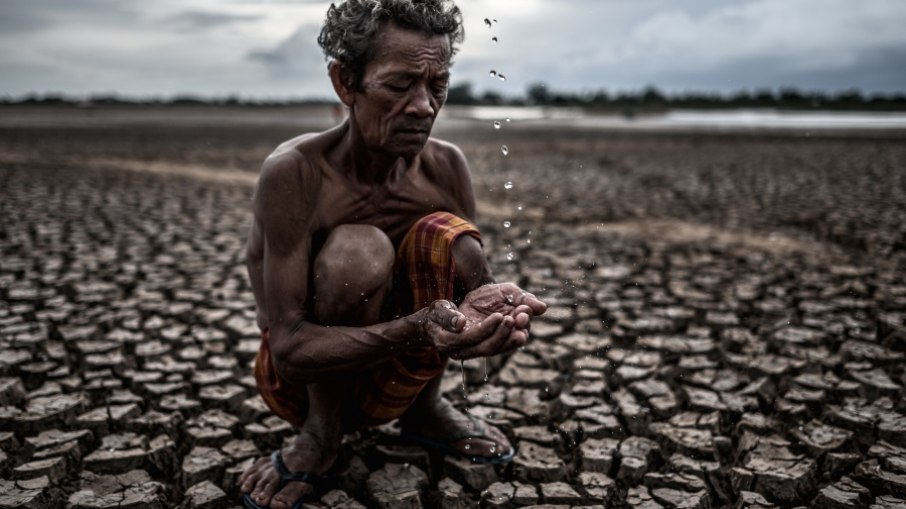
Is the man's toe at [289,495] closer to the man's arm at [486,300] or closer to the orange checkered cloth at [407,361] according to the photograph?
the orange checkered cloth at [407,361]

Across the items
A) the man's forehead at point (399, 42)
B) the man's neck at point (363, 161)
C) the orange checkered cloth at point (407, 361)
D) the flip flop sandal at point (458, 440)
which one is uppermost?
the man's forehead at point (399, 42)

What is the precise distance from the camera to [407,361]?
6.44 feet

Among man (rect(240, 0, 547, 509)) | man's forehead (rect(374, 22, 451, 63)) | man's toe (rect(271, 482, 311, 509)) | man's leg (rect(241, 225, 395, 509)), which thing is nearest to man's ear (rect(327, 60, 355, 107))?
man (rect(240, 0, 547, 509))

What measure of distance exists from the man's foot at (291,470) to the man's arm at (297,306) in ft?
1.02

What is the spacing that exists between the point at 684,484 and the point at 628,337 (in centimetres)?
139

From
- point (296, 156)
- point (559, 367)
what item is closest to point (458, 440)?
point (559, 367)

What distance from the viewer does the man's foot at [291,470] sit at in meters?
1.94

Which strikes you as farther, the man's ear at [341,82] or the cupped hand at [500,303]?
the man's ear at [341,82]

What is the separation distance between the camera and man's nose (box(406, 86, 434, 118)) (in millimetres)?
1759

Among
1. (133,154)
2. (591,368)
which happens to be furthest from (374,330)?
(133,154)

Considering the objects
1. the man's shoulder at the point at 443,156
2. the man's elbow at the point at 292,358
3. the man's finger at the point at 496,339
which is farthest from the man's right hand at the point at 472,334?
the man's shoulder at the point at 443,156

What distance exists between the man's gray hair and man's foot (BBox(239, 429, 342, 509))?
3.71 ft

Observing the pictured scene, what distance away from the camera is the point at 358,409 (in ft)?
6.84

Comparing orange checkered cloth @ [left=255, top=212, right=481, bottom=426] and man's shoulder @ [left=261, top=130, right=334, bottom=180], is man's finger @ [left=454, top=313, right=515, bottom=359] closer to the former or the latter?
orange checkered cloth @ [left=255, top=212, right=481, bottom=426]
